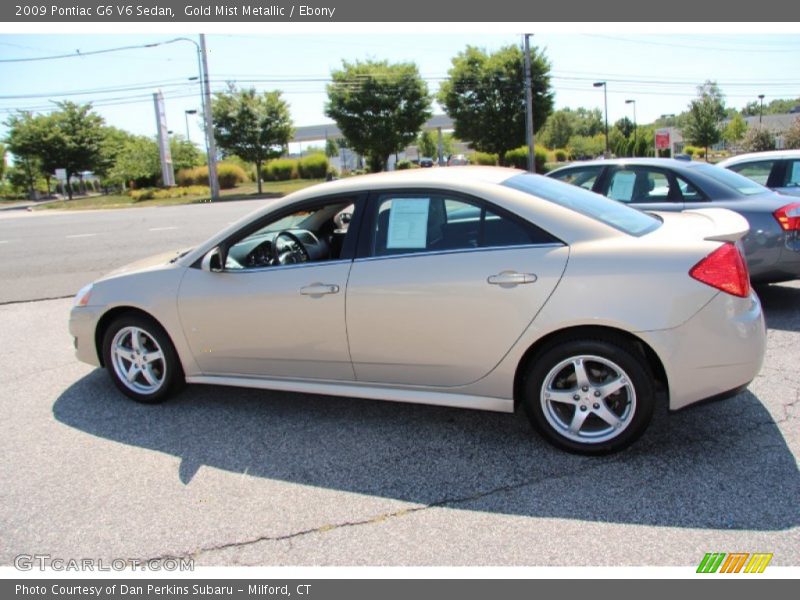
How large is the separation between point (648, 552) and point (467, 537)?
76cm

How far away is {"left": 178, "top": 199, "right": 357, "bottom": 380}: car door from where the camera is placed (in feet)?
12.5

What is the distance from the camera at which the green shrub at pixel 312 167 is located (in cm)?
5138

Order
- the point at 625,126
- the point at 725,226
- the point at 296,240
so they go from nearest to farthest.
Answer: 1. the point at 725,226
2. the point at 296,240
3. the point at 625,126

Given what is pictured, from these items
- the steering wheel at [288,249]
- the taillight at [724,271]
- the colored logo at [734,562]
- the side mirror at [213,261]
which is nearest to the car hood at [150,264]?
the side mirror at [213,261]

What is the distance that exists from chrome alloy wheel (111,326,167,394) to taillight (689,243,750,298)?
3430 mm

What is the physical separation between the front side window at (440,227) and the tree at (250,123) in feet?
120

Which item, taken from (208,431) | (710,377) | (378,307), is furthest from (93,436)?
(710,377)

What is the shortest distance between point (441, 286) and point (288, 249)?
1437mm

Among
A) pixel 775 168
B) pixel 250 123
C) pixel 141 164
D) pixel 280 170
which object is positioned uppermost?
pixel 250 123

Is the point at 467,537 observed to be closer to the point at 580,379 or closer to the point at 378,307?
the point at 580,379

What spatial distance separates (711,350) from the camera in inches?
127

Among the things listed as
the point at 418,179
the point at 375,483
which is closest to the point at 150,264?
the point at 418,179

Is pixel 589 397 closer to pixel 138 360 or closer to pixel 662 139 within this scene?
pixel 138 360

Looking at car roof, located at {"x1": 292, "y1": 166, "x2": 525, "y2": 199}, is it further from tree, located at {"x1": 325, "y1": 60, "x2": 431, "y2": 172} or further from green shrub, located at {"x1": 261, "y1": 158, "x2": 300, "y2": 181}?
green shrub, located at {"x1": 261, "y1": 158, "x2": 300, "y2": 181}
